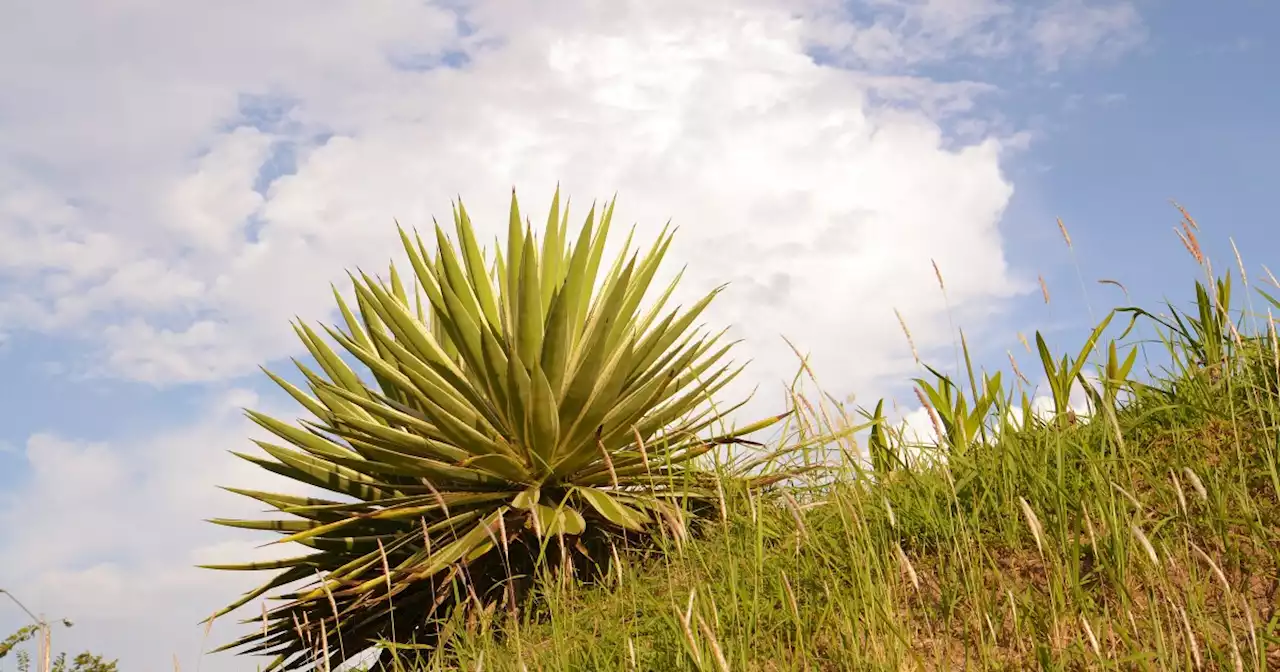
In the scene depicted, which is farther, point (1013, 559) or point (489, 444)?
Answer: point (489, 444)

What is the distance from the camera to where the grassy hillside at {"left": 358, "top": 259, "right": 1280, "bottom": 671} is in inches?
106

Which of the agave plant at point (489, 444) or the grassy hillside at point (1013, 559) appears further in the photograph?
the agave plant at point (489, 444)

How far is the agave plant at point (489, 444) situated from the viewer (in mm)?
4625

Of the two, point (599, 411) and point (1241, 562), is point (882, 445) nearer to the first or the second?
point (599, 411)

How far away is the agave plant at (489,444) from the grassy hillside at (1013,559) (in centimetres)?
54

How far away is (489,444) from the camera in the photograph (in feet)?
15.5

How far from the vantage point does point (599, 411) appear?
482 cm

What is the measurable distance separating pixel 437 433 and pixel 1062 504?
2.98 metres

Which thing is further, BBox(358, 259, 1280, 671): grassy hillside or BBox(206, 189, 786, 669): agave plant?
BBox(206, 189, 786, 669): agave plant

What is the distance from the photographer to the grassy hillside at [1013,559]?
2689 mm

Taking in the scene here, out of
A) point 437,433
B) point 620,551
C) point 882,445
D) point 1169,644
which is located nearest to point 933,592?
point 1169,644

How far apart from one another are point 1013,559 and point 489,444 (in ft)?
8.18

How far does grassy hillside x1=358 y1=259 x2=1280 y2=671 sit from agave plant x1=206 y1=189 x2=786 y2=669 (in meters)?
0.54

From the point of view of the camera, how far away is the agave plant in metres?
4.62
